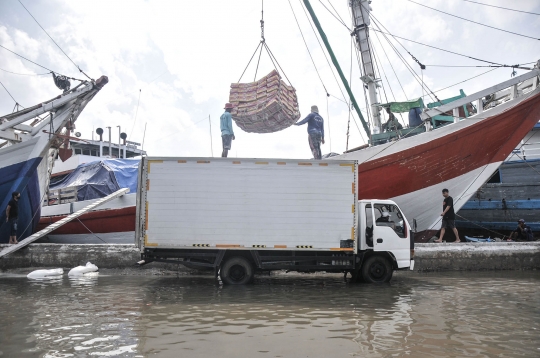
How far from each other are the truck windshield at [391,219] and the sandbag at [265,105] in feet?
13.3

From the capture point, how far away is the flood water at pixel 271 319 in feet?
14.2

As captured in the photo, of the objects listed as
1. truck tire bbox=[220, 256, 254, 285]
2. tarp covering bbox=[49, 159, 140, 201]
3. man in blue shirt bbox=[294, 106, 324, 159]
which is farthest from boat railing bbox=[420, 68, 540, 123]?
tarp covering bbox=[49, 159, 140, 201]

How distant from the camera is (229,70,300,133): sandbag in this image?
38.2 feet

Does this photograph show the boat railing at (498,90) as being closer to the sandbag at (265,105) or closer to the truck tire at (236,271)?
the sandbag at (265,105)

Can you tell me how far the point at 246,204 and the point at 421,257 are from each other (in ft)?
16.4

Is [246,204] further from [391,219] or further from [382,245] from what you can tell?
[391,219]

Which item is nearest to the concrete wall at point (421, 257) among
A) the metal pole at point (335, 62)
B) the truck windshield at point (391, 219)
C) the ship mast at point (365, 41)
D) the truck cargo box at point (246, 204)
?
the truck windshield at point (391, 219)

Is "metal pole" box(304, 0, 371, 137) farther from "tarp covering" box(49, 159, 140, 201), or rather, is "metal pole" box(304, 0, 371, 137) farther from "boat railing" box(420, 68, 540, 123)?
"tarp covering" box(49, 159, 140, 201)

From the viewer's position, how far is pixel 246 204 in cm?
891

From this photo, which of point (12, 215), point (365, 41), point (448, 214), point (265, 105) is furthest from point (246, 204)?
point (365, 41)

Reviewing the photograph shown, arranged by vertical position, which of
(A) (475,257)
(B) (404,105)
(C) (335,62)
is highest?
(C) (335,62)

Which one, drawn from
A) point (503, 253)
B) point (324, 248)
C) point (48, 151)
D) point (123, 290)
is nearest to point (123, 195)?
point (48, 151)

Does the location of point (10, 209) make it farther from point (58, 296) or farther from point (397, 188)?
point (397, 188)

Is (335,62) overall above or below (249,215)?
above
